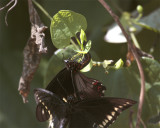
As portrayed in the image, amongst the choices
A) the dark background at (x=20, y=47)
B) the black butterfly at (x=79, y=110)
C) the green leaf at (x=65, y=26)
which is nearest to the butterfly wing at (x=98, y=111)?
the black butterfly at (x=79, y=110)

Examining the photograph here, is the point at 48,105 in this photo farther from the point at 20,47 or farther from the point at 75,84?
the point at 20,47

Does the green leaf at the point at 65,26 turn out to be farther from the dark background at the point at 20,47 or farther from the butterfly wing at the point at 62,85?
the dark background at the point at 20,47

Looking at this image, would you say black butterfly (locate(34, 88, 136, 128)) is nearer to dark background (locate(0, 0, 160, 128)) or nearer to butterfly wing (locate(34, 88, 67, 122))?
butterfly wing (locate(34, 88, 67, 122))

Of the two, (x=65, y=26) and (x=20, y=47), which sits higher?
(x=65, y=26)

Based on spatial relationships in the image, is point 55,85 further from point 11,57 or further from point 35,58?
point 11,57

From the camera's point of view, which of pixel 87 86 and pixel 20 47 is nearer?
pixel 87 86

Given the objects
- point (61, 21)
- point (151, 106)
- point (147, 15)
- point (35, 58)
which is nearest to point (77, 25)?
point (61, 21)

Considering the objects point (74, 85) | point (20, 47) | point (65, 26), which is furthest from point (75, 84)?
point (20, 47)
